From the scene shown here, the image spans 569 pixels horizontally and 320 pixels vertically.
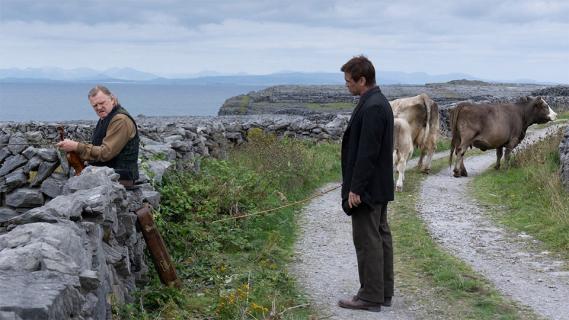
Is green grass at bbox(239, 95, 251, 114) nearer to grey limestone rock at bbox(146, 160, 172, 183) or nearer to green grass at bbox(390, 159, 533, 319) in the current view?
grey limestone rock at bbox(146, 160, 172, 183)

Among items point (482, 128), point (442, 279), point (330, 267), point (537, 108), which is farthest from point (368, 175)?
point (537, 108)

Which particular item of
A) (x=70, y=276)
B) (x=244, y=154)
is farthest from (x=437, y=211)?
(x=70, y=276)

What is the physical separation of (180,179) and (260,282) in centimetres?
384

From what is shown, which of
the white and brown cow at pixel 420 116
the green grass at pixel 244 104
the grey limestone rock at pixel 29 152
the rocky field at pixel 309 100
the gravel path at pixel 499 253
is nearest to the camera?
the gravel path at pixel 499 253

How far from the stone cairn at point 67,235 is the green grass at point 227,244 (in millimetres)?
347

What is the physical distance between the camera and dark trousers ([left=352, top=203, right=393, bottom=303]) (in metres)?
6.84

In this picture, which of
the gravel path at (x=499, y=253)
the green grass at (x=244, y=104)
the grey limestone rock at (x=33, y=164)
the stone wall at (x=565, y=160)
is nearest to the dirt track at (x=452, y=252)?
the gravel path at (x=499, y=253)

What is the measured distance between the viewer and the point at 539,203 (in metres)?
12.1

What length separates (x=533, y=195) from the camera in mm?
12859

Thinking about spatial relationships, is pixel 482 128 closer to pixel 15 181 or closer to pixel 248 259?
pixel 248 259

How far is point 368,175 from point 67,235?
112 inches

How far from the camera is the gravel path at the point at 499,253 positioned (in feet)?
24.7

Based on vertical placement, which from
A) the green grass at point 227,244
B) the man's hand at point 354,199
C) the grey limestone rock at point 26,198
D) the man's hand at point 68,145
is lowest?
the green grass at point 227,244

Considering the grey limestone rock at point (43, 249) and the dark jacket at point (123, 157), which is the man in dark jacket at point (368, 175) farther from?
the grey limestone rock at point (43, 249)
